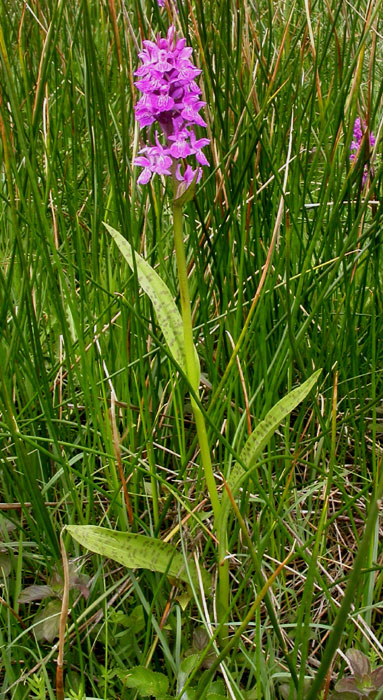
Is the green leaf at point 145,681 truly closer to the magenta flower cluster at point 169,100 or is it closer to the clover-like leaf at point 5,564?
the clover-like leaf at point 5,564

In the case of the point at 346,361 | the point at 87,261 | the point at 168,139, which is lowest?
the point at 346,361

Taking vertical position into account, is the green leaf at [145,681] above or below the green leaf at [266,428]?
below

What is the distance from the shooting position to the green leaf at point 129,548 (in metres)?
0.78

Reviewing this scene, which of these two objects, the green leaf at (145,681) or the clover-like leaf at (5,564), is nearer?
the green leaf at (145,681)

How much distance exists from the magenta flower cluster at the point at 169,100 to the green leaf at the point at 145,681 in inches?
23.4

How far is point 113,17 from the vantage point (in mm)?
1007

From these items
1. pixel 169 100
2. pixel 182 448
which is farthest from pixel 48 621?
pixel 169 100

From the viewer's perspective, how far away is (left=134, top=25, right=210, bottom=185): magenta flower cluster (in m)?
0.77

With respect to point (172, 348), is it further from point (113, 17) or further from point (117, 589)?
point (113, 17)

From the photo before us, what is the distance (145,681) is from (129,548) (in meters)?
0.15

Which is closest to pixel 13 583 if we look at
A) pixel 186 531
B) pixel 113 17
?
pixel 186 531

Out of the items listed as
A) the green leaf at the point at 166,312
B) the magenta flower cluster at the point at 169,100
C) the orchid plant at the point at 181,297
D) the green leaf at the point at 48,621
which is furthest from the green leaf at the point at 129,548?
the magenta flower cluster at the point at 169,100

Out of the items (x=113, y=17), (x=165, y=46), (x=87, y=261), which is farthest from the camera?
(x=87, y=261)

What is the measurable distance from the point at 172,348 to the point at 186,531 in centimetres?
30
